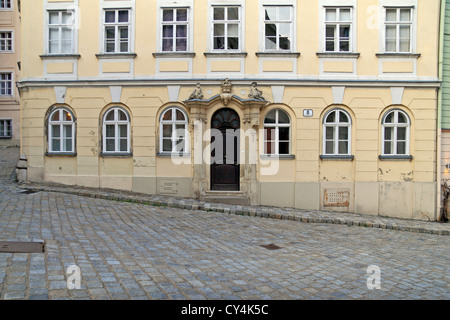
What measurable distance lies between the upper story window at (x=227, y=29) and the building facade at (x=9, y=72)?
23812 millimetres

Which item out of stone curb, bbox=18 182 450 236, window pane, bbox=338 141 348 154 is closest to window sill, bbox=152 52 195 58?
stone curb, bbox=18 182 450 236

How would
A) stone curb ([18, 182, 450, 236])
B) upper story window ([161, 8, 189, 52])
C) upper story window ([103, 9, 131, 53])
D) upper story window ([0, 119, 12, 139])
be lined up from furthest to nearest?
upper story window ([0, 119, 12, 139]) → upper story window ([103, 9, 131, 53]) → upper story window ([161, 8, 189, 52]) → stone curb ([18, 182, 450, 236])

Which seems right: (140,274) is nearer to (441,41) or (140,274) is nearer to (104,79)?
(104,79)

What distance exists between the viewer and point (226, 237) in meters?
8.56

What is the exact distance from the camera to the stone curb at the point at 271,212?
11.6 m

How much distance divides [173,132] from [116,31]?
14.0 ft

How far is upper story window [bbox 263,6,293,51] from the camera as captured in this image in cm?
1377

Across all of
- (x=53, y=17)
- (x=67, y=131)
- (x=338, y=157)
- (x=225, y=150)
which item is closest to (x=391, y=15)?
(x=338, y=157)

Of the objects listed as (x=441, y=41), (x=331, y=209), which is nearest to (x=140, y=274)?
(x=331, y=209)

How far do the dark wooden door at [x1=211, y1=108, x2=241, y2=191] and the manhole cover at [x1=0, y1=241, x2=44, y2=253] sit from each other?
26.0ft

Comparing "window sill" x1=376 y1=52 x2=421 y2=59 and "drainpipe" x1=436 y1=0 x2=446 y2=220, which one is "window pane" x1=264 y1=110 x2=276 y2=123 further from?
"drainpipe" x1=436 y1=0 x2=446 y2=220

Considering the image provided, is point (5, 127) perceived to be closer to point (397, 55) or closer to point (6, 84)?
point (6, 84)

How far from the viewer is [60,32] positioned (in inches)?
556

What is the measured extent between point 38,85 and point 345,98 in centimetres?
1133
